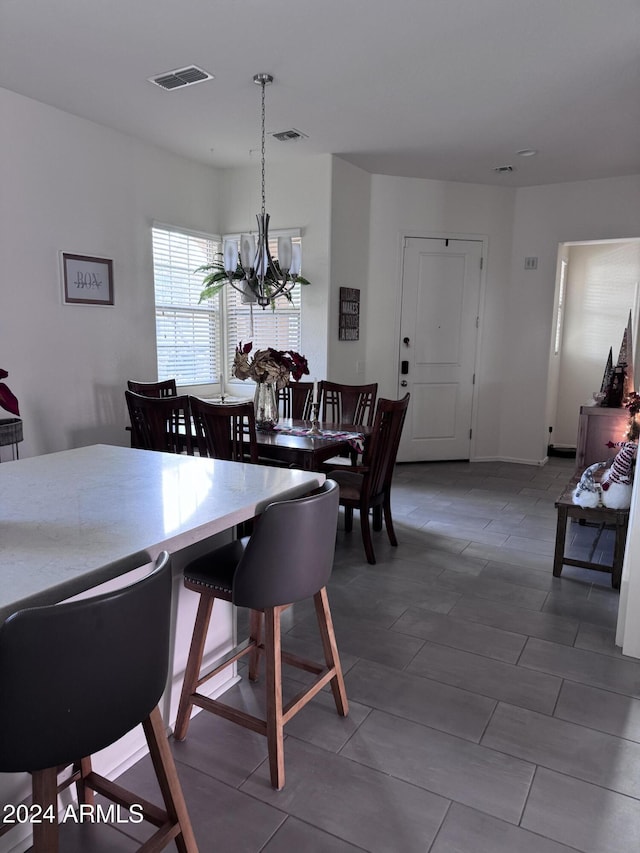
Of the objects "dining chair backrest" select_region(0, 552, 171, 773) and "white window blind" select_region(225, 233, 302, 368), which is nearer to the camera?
"dining chair backrest" select_region(0, 552, 171, 773)

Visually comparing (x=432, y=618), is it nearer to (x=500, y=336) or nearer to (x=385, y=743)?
(x=385, y=743)

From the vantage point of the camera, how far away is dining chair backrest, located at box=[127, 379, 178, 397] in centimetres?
446

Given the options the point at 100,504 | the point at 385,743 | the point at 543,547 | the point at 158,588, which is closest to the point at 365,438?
the point at 543,547

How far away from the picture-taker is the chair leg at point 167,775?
1276mm

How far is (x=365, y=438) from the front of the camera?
3.82 meters

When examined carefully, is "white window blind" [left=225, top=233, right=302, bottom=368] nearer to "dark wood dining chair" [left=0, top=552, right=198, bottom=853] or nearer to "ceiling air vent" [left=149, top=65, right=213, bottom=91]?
"ceiling air vent" [left=149, top=65, right=213, bottom=91]

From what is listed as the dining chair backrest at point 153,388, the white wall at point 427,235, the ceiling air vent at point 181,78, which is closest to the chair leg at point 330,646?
the dining chair backrest at point 153,388

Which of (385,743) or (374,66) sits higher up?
(374,66)

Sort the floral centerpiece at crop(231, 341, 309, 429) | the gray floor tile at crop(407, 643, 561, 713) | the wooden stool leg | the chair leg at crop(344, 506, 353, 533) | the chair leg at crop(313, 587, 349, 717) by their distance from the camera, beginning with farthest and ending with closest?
the chair leg at crop(344, 506, 353, 533)
the floral centerpiece at crop(231, 341, 309, 429)
the wooden stool leg
the gray floor tile at crop(407, 643, 561, 713)
the chair leg at crop(313, 587, 349, 717)

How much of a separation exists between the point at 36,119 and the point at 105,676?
160 inches

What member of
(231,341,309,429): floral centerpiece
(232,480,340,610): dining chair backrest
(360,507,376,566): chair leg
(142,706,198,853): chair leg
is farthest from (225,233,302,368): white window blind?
(142,706,198,853): chair leg

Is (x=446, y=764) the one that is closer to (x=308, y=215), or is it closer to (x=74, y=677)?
(x=74, y=677)

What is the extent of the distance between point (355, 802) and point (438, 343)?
494 cm

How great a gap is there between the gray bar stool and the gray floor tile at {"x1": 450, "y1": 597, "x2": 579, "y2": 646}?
3.56 ft
